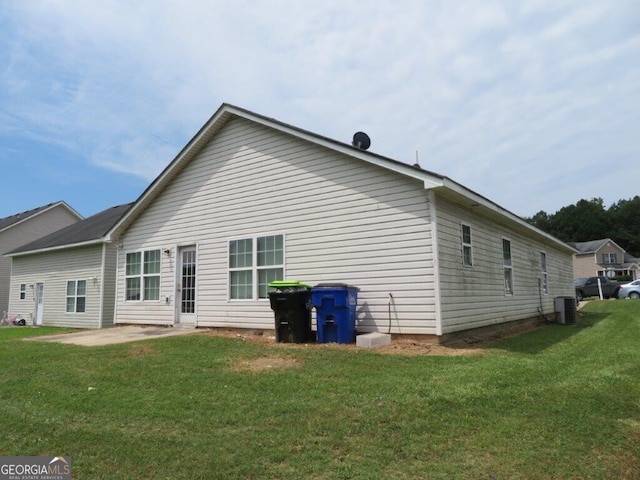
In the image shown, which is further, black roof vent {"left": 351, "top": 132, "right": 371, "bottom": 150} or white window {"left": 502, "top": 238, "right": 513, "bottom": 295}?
white window {"left": 502, "top": 238, "right": 513, "bottom": 295}

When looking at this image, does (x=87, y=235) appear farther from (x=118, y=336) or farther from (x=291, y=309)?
(x=291, y=309)

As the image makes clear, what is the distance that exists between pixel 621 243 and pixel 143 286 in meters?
91.8

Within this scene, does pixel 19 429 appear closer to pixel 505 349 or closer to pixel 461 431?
pixel 461 431

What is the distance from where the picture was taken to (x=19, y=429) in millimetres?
4863

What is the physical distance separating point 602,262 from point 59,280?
58755 mm

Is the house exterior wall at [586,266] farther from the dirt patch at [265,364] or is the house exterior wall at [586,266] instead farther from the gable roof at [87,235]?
the dirt patch at [265,364]

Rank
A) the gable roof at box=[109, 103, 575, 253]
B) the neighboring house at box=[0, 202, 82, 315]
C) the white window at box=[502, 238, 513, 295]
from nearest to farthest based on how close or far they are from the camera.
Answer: the gable roof at box=[109, 103, 575, 253] < the white window at box=[502, 238, 513, 295] < the neighboring house at box=[0, 202, 82, 315]

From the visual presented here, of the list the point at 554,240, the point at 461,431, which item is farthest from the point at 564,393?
the point at 554,240

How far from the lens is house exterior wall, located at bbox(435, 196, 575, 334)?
30.3 feet

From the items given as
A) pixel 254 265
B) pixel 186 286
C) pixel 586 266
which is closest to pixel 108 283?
pixel 186 286

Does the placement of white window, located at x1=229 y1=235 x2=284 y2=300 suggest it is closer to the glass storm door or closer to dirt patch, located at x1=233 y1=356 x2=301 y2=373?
the glass storm door

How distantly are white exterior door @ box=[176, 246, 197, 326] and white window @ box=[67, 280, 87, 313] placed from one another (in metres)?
6.99

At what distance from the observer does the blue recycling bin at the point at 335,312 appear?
8.98m

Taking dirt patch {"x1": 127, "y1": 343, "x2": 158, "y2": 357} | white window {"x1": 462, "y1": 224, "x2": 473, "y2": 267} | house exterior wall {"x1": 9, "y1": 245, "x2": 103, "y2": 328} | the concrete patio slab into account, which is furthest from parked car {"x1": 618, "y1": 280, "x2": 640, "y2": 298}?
dirt patch {"x1": 127, "y1": 343, "x2": 158, "y2": 357}
